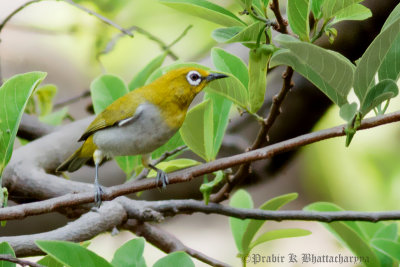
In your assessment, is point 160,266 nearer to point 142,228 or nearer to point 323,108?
point 142,228

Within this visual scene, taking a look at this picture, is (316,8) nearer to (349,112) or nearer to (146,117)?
(349,112)

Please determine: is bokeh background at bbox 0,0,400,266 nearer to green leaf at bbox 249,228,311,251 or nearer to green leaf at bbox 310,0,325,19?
green leaf at bbox 249,228,311,251

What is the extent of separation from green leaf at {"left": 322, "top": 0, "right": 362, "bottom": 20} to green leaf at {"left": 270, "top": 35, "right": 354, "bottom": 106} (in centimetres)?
6

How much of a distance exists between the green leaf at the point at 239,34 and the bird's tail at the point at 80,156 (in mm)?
430

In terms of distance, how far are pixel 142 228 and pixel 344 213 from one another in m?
0.38

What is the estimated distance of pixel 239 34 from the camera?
0.53m

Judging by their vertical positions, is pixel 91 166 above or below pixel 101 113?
below

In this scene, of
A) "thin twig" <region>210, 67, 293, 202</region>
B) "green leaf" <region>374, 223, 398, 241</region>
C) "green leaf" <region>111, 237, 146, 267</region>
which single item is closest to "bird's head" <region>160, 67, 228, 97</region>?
"thin twig" <region>210, 67, 293, 202</region>

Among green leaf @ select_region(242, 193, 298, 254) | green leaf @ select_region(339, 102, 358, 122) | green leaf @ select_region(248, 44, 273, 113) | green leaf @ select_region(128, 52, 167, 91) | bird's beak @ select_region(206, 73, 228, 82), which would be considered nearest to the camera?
green leaf @ select_region(339, 102, 358, 122)

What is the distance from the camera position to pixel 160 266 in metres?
0.60

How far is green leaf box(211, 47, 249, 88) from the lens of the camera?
72 centimetres

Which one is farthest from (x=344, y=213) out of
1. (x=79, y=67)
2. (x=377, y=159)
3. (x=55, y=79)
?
(x=55, y=79)

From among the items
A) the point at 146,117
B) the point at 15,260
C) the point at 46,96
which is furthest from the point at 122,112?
the point at 46,96

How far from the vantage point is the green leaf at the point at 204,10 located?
56 centimetres
